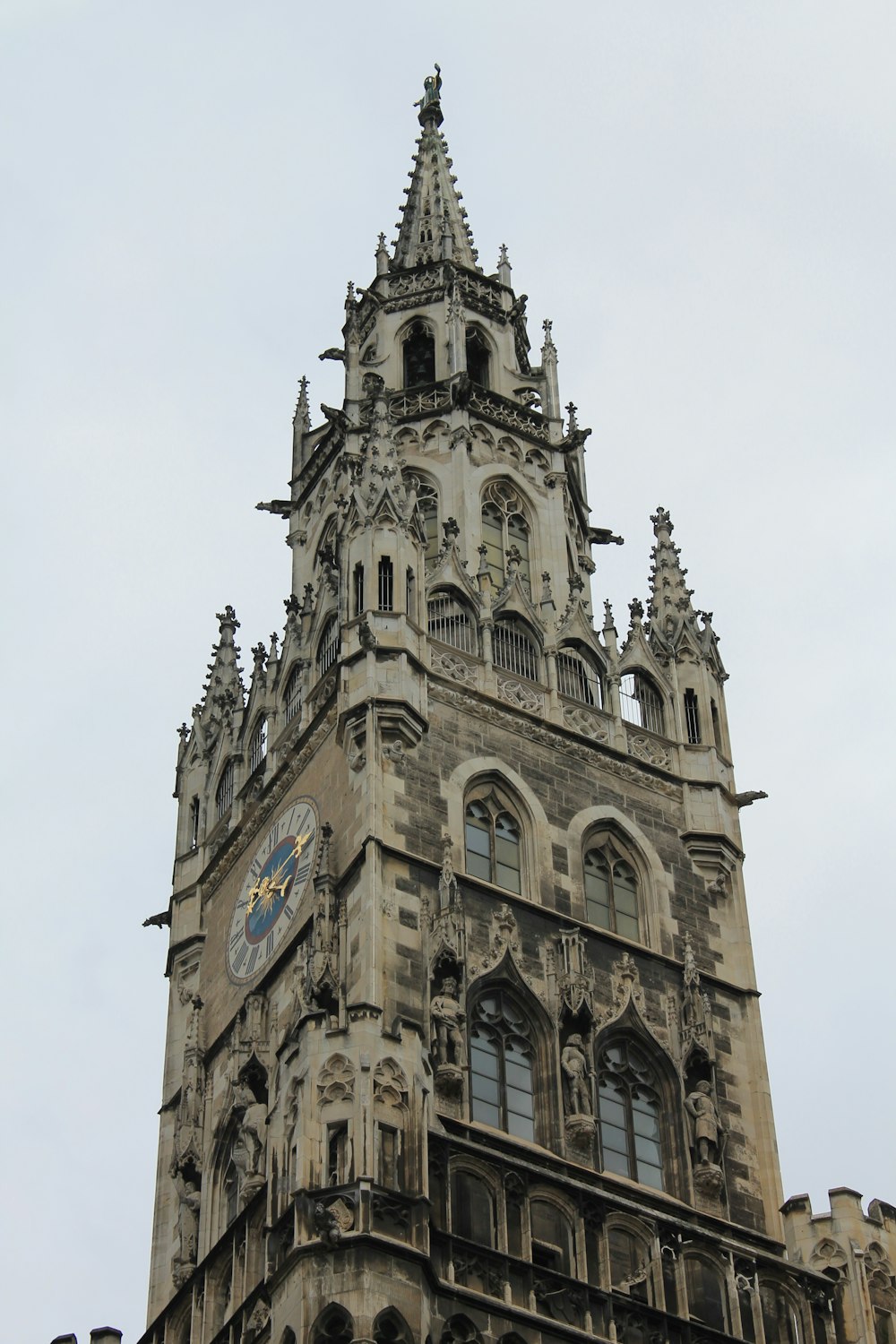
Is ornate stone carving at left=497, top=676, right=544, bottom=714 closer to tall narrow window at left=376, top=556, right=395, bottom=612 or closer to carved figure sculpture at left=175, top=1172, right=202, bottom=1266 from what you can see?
tall narrow window at left=376, top=556, right=395, bottom=612

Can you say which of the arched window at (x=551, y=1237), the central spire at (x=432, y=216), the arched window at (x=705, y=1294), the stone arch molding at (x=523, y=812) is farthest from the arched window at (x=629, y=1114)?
the central spire at (x=432, y=216)

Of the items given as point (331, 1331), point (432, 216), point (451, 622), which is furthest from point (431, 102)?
point (331, 1331)

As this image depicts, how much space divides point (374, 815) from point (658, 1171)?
6.70 metres

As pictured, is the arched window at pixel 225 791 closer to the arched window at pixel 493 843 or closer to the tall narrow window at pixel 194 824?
the tall narrow window at pixel 194 824

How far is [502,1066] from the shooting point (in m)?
40.8

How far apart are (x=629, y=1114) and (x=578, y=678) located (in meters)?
9.44

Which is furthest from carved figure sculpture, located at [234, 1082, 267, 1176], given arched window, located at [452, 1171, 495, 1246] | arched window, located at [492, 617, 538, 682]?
arched window, located at [492, 617, 538, 682]

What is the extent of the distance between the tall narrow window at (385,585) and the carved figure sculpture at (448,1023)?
7835 millimetres

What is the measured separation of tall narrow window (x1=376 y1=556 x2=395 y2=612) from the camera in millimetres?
46094

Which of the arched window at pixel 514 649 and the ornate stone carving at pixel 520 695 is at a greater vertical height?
the arched window at pixel 514 649

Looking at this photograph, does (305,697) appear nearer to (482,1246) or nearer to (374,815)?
(374,815)

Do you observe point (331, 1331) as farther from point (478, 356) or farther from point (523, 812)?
point (478, 356)

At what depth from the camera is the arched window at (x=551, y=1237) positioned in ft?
124

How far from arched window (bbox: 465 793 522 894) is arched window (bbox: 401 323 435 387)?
575 inches
